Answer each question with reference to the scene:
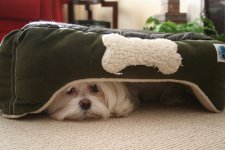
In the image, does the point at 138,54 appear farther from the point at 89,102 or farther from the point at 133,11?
the point at 133,11

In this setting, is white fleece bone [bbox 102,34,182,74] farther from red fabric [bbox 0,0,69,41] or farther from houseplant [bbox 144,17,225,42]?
houseplant [bbox 144,17,225,42]

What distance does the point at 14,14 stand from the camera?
1.79 meters

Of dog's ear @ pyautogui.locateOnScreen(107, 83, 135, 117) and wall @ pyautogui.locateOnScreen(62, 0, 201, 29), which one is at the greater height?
wall @ pyautogui.locateOnScreen(62, 0, 201, 29)

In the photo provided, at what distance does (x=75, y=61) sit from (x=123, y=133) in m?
0.28

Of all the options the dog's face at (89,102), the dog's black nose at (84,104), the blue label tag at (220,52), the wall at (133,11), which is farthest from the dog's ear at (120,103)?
the wall at (133,11)

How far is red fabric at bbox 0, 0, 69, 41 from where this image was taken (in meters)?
1.75

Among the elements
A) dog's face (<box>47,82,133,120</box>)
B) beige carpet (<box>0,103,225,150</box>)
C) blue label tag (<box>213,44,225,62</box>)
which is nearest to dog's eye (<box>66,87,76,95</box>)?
dog's face (<box>47,82,133,120</box>)

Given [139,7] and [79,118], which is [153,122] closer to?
[79,118]

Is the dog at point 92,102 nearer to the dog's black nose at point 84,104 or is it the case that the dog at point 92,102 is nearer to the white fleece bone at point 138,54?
the dog's black nose at point 84,104

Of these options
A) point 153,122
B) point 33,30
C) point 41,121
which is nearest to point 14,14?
point 33,30

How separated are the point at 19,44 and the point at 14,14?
843mm

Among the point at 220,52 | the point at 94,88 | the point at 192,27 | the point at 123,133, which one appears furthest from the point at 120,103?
the point at 192,27

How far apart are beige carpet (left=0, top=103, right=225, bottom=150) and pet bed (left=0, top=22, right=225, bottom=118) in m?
0.10

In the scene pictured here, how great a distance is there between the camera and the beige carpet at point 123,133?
2.68ft
